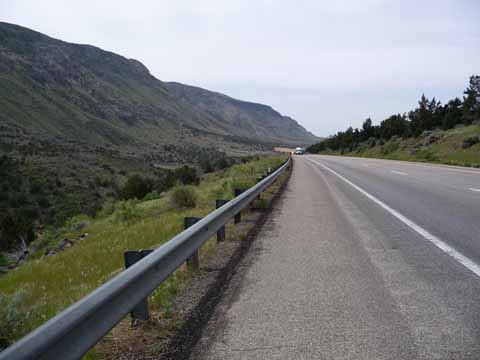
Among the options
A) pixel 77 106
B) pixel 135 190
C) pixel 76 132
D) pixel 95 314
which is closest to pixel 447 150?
pixel 135 190

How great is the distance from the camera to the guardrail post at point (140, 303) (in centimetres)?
343

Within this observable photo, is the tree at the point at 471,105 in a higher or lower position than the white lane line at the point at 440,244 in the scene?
higher

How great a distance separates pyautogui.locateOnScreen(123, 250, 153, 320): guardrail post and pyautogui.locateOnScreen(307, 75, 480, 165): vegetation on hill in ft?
103

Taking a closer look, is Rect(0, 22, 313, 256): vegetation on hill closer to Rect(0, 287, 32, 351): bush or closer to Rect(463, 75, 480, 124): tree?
Rect(0, 287, 32, 351): bush

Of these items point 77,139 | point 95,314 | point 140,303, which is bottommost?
point 140,303

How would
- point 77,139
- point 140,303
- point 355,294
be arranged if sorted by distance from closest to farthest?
point 140,303 < point 355,294 < point 77,139

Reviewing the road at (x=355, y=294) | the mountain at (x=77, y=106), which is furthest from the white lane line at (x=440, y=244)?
the mountain at (x=77, y=106)

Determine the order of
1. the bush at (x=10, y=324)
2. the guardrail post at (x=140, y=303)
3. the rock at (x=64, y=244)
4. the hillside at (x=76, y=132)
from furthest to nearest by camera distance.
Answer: the hillside at (x=76, y=132) → the rock at (x=64, y=244) → the guardrail post at (x=140, y=303) → the bush at (x=10, y=324)

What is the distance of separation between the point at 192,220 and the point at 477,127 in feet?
133

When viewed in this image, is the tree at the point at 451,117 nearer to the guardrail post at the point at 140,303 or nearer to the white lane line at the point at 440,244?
the white lane line at the point at 440,244

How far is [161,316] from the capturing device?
371 cm

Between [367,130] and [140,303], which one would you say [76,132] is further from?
[140,303]

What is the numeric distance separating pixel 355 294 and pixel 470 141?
1451 inches

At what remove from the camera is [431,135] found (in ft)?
151
